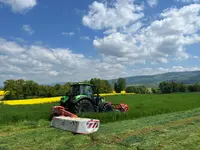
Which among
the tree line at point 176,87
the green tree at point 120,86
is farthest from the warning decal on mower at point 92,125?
the green tree at point 120,86

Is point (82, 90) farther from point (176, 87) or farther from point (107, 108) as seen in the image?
point (176, 87)

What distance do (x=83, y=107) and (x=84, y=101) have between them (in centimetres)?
35

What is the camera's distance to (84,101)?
15.2 m

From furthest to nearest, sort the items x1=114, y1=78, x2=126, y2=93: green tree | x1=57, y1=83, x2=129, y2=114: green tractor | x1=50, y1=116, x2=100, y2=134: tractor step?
x1=114, y1=78, x2=126, y2=93: green tree
x1=57, y1=83, x2=129, y2=114: green tractor
x1=50, y1=116, x2=100, y2=134: tractor step

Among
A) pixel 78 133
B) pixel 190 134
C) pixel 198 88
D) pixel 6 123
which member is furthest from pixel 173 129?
pixel 198 88

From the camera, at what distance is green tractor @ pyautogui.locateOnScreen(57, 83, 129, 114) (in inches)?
→ 590

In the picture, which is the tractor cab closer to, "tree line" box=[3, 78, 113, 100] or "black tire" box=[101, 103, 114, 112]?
"black tire" box=[101, 103, 114, 112]

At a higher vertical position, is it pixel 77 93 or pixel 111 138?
pixel 77 93

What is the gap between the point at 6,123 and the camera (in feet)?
48.7

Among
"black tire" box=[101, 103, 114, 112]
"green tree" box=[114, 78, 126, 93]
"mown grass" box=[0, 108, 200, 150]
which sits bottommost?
"mown grass" box=[0, 108, 200, 150]

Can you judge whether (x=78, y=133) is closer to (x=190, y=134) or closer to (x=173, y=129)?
(x=173, y=129)

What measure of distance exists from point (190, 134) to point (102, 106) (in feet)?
27.5

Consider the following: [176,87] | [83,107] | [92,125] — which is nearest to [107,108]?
[83,107]

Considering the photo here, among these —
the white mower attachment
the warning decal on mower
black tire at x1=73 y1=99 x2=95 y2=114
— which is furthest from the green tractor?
the warning decal on mower
